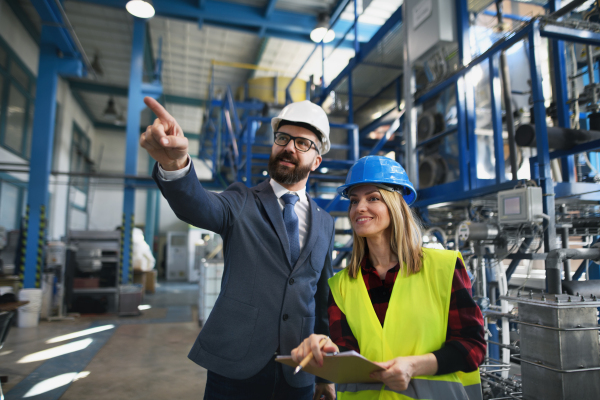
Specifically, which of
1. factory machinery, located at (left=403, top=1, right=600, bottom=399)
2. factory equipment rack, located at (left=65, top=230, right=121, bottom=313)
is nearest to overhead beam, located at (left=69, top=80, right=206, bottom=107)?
factory equipment rack, located at (left=65, top=230, right=121, bottom=313)

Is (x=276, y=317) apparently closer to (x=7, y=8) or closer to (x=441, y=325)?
(x=441, y=325)

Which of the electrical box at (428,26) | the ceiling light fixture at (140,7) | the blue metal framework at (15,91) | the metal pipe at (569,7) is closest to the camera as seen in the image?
the metal pipe at (569,7)

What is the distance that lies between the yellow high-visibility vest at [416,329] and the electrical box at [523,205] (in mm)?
1820

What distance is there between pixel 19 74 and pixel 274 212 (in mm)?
13360

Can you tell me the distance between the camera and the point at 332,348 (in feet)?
4.17

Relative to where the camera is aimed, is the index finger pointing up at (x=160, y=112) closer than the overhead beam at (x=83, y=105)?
Yes

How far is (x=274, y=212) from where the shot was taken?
6.07 feet

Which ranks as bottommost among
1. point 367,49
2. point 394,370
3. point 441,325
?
point 394,370

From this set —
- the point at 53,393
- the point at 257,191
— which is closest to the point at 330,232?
the point at 257,191

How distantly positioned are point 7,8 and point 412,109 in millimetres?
11668

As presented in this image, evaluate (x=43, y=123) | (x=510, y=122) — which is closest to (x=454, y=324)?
(x=510, y=122)

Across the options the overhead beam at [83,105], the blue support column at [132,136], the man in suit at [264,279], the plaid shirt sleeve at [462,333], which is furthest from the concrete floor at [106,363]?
the overhead beam at [83,105]

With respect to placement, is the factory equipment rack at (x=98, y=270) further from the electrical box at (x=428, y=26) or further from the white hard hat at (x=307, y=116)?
the white hard hat at (x=307, y=116)

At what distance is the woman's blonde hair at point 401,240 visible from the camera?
1.55m
